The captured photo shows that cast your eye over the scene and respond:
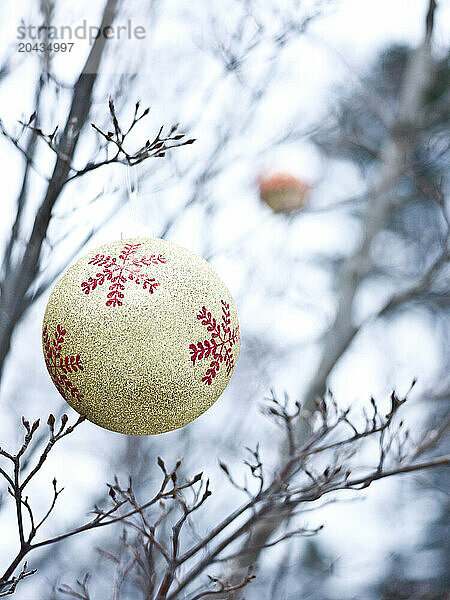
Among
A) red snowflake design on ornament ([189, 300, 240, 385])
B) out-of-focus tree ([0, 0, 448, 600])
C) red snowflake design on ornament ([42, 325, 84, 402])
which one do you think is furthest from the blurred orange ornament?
red snowflake design on ornament ([42, 325, 84, 402])

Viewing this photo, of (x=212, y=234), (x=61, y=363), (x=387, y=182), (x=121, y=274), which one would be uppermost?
(x=387, y=182)

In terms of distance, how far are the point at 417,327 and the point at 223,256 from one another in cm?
530

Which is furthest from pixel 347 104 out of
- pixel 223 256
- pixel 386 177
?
pixel 223 256

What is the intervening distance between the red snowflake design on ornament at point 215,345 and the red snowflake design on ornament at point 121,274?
5.2 inches

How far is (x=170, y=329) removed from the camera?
137cm

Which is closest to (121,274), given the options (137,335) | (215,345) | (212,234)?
(137,335)

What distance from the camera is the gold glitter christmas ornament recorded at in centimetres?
137

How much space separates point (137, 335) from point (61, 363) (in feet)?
0.60

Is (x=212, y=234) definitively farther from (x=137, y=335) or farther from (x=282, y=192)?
(x=137, y=335)

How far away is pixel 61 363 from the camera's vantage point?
1.42m

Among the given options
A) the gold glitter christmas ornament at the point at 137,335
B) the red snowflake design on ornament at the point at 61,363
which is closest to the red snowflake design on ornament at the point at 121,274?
the gold glitter christmas ornament at the point at 137,335

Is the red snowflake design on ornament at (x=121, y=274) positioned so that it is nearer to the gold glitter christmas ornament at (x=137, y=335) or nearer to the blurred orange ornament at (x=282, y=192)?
the gold glitter christmas ornament at (x=137, y=335)

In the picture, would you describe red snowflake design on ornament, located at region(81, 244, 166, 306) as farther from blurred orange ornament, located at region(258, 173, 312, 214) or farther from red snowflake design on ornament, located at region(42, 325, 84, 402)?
blurred orange ornament, located at region(258, 173, 312, 214)

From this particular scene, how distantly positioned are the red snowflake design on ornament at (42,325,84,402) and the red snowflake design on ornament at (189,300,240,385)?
0.24 meters
